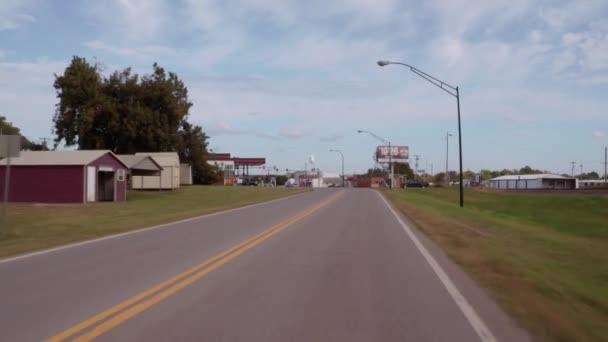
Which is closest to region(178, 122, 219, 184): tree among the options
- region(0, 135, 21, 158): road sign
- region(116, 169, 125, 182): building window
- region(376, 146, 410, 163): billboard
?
region(116, 169, 125, 182): building window

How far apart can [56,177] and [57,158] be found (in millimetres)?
1743

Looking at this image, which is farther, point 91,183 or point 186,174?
point 186,174

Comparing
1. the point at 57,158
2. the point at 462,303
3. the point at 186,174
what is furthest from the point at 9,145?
the point at 186,174

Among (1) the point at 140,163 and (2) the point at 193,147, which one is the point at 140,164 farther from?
(2) the point at 193,147

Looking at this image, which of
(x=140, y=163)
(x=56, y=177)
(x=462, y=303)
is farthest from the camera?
(x=140, y=163)

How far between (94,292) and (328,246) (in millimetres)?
7286

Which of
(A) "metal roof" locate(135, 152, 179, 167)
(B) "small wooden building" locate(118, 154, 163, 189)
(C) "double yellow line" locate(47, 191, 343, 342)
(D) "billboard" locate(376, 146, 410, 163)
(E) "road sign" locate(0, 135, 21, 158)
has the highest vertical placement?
(D) "billboard" locate(376, 146, 410, 163)

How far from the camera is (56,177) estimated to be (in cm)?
3872

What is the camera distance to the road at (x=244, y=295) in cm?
678

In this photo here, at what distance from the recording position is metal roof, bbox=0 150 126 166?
3891 cm

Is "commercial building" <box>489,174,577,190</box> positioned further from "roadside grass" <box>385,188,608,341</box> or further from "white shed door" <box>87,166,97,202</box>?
"roadside grass" <box>385,188,608,341</box>

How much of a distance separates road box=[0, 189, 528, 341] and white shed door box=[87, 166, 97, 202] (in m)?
25.4

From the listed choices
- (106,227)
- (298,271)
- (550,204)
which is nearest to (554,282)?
(298,271)

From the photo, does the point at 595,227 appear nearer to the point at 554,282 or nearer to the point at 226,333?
the point at 554,282
